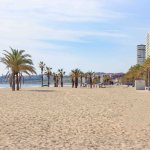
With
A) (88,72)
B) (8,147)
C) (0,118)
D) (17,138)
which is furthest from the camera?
(88,72)

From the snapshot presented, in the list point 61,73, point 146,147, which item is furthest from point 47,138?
point 61,73

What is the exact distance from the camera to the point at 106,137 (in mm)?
10820

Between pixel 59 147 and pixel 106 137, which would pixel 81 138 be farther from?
pixel 59 147

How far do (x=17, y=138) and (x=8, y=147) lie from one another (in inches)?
51.1

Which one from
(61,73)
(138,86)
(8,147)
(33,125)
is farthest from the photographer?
(61,73)

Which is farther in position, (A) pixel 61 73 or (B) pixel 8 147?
(A) pixel 61 73

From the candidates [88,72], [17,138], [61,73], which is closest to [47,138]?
[17,138]

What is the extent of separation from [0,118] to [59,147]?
642 cm

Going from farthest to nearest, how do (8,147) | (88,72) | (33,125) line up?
(88,72) < (33,125) < (8,147)

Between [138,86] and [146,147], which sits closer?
[146,147]

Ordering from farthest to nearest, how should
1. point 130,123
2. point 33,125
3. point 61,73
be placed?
point 61,73 → point 130,123 → point 33,125

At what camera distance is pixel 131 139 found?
10.5 metres

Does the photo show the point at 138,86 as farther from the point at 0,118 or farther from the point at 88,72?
the point at 88,72

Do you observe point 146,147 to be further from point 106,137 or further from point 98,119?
point 98,119
